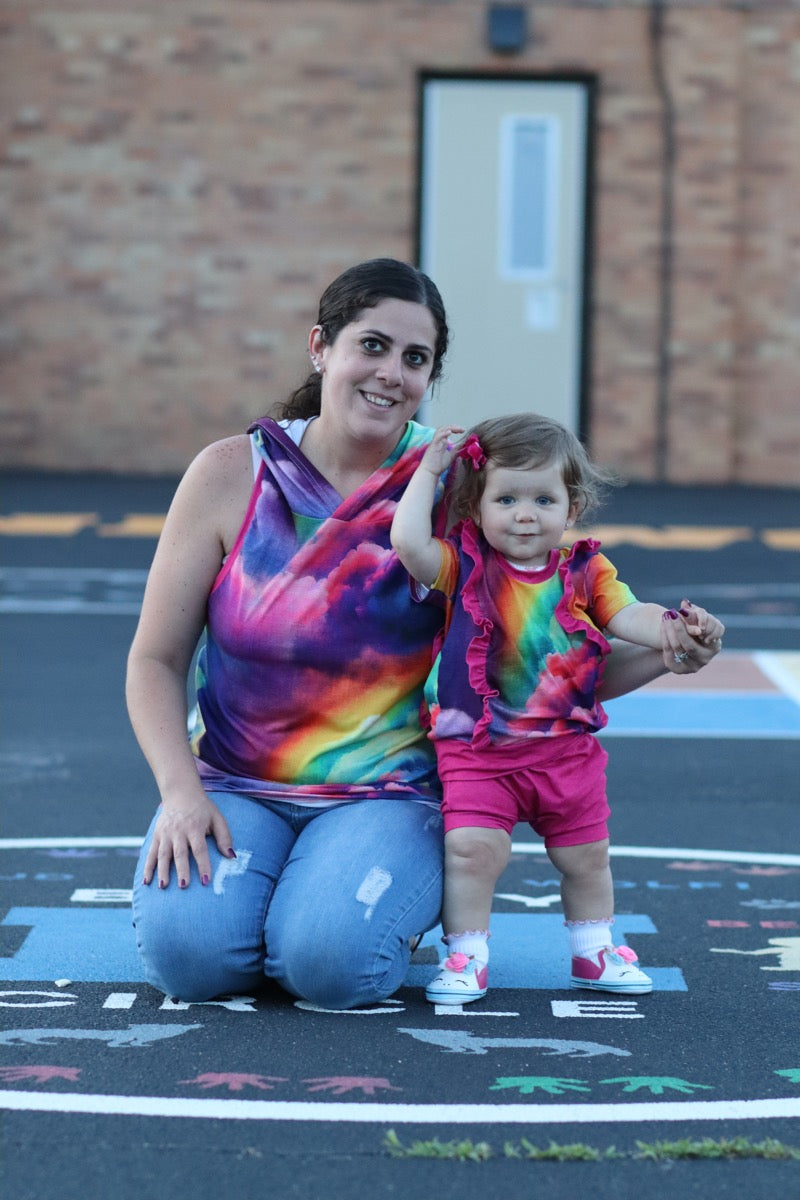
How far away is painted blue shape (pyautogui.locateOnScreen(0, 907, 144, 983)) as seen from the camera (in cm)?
347

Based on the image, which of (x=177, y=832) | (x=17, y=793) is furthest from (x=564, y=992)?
(x=17, y=793)

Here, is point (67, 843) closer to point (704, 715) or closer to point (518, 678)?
point (518, 678)

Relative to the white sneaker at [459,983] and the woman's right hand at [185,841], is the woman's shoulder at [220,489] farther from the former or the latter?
the white sneaker at [459,983]

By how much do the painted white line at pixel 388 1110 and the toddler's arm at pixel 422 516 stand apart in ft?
3.39

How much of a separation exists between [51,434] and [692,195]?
5.29 meters

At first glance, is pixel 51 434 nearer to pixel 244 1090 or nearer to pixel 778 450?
pixel 778 450

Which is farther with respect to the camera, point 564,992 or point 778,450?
point 778,450

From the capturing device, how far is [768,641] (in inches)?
322

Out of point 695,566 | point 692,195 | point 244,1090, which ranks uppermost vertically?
point 692,195

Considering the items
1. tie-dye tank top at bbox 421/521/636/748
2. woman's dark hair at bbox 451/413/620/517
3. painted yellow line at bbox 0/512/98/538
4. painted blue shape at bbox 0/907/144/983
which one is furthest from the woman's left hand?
painted yellow line at bbox 0/512/98/538

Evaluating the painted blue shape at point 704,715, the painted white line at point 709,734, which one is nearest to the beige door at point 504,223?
the painted blue shape at point 704,715

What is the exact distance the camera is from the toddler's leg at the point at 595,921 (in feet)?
11.1

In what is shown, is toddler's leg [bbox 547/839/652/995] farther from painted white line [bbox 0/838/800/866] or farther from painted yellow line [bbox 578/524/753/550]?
painted yellow line [bbox 578/524/753/550]

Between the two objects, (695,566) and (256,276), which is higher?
(256,276)
